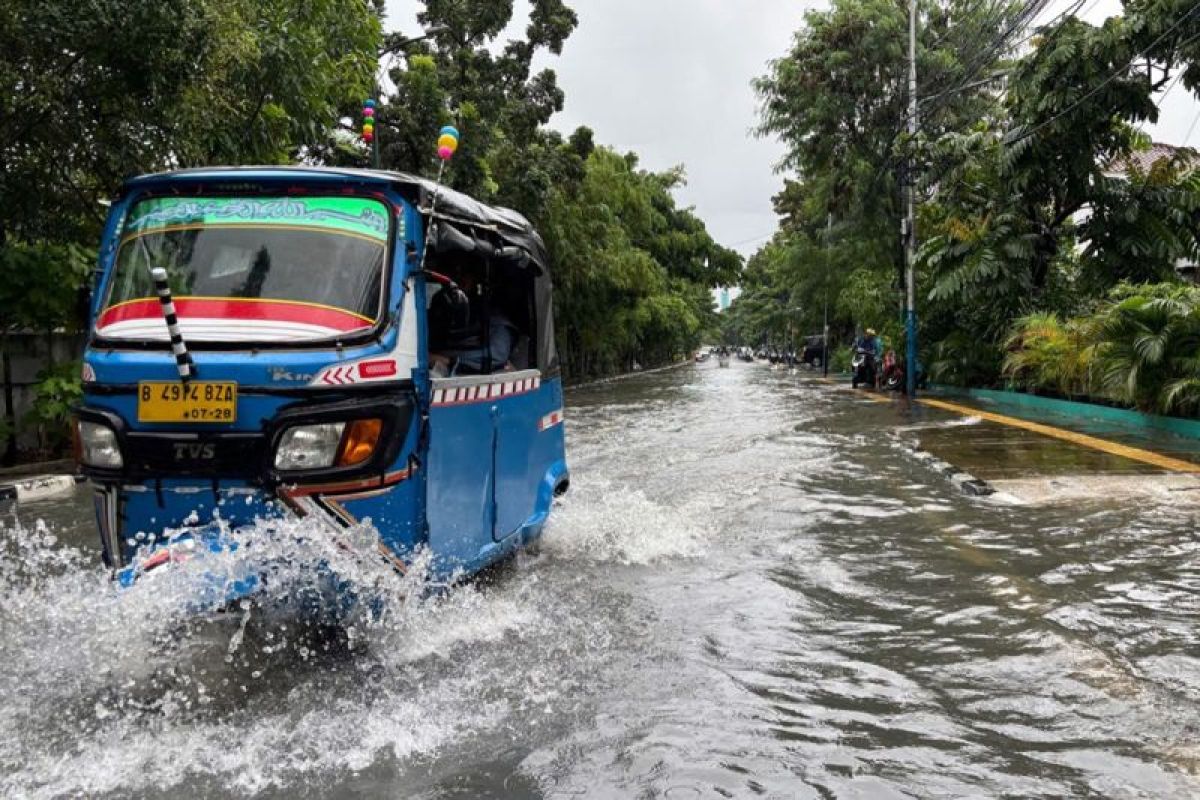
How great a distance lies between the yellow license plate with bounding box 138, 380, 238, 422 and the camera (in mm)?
4031

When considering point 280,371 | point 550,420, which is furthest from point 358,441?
point 550,420

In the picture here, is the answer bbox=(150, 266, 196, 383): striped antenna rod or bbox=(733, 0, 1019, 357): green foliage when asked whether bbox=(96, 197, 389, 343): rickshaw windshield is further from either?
bbox=(733, 0, 1019, 357): green foliage

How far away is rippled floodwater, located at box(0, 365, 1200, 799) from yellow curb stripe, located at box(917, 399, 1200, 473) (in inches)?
155

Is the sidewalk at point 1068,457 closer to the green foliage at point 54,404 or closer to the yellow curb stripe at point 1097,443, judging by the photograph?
the yellow curb stripe at point 1097,443

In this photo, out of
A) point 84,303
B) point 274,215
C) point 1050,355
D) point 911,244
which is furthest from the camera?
point 911,244

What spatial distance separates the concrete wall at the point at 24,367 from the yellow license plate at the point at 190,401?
976 centimetres

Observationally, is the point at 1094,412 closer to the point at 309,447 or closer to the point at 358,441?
the point at 358,441

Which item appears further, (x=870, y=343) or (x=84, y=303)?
(x=870, y=343)

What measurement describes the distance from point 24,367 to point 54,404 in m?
1.24

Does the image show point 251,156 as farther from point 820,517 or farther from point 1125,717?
point 1125,717

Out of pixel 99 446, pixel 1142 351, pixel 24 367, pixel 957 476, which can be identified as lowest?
pixel 957 476

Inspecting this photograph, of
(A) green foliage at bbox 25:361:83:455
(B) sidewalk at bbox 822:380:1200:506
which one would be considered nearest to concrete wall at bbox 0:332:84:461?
(A) green foliage at bbox 25:361:83:455

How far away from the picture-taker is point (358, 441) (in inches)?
162

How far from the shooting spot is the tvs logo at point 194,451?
13.3 feet
